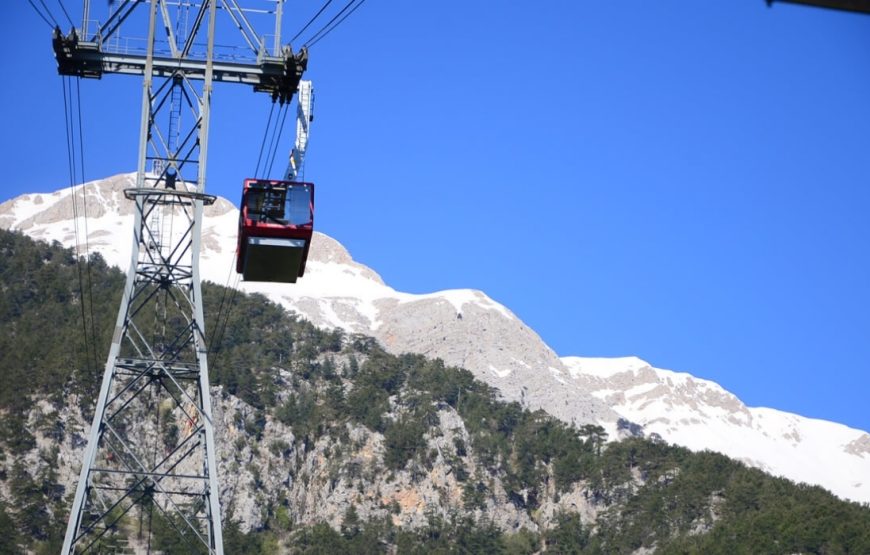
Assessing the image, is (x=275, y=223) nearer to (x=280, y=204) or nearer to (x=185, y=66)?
(x=280, y=204)

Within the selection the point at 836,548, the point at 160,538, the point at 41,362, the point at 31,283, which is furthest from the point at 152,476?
the point at 31,283

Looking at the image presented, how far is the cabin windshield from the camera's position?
2766cm

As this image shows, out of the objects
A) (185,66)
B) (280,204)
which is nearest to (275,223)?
(280,204)

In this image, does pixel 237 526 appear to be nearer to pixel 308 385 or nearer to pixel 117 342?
pixel 308 385

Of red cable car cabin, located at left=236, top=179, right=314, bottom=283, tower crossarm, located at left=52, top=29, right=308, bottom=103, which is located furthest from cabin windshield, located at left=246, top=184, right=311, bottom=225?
tower crossarm, located at left=52, top=29, right=308, bottom=103

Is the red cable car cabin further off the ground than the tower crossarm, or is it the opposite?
the tower crossarm

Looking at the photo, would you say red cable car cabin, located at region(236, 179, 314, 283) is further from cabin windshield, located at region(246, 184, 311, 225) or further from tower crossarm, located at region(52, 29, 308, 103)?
tower crossarm, located at region(52, 29, 308, 103)

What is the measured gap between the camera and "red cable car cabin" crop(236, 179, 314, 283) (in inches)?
1087

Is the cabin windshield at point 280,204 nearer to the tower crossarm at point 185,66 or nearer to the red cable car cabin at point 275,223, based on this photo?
the red cable car cabin at point 275,223

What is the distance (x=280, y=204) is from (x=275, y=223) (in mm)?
395

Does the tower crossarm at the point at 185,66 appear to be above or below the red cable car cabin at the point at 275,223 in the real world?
above

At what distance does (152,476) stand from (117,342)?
2529mm

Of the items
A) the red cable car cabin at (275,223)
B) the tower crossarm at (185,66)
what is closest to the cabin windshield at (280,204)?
the red cable car cabin at (275,223)

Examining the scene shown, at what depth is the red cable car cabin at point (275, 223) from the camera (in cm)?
2761
